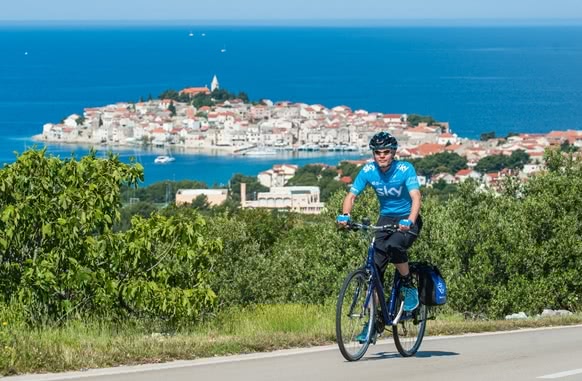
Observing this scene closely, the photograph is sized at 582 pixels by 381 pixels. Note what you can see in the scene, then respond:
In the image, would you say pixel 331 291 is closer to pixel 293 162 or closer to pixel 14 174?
pixel 14 174

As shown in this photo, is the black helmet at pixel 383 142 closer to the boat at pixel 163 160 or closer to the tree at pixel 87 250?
the tree at pixel 87 250

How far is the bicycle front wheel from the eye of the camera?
23.2 feet

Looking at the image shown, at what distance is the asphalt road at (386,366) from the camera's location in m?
6.01

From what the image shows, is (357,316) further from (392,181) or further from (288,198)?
(288,198)

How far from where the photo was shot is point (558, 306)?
15828mm

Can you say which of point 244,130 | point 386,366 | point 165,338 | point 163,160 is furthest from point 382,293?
point 244,130

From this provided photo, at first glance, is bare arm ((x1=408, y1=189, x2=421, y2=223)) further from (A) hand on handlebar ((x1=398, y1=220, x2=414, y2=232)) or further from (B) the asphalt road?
(B) the asphalt road

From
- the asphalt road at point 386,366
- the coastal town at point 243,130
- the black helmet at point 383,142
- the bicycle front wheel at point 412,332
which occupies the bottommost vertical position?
the asphalt road at point 386,366

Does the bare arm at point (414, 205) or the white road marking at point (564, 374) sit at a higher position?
the bare arm at point (414, 205)

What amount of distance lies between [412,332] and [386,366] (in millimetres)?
651

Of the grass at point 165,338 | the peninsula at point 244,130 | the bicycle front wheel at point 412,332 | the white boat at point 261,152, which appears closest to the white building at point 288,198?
the peninsula at point 244,130

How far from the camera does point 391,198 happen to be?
6.88m

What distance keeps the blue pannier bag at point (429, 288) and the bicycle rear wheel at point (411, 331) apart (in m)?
0.05

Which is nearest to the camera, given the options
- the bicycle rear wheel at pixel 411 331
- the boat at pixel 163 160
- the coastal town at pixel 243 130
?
the bicycle rear wheel at pixel 411 331
